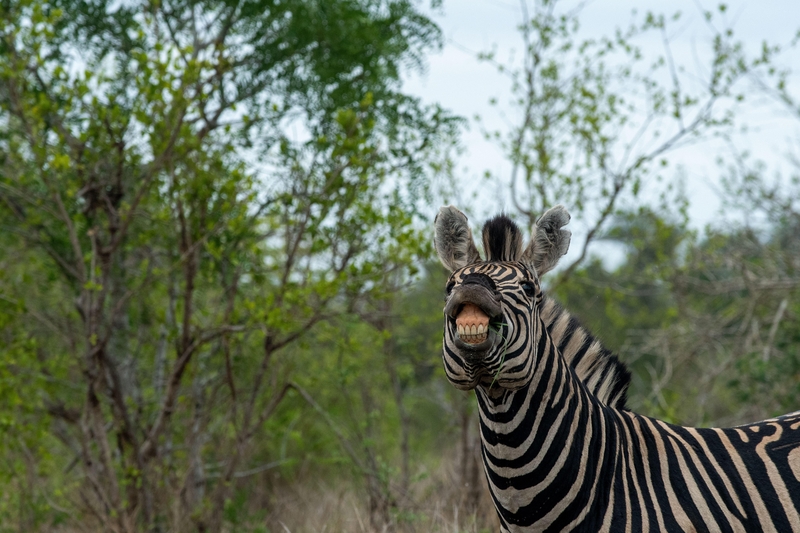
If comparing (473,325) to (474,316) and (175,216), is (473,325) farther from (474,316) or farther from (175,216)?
(175,216)

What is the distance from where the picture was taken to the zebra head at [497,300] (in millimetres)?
3146

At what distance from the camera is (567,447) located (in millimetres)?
3441

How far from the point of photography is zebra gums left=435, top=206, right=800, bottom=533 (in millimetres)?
3244

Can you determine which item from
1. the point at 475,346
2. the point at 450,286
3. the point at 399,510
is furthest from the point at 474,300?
the point at 399,510

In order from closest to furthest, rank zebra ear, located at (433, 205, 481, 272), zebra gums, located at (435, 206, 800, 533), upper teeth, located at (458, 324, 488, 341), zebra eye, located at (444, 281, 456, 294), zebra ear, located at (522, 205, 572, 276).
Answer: upper teeth, located at (458, 324, 488, 341), zebra gums, located at (435, 206, 800, 533), zebra eye, located at (444, 281, 456, 294), zebra ear, located at (522, 205, 572, 276), zebra ear, located at (433, 205, 481, 272)

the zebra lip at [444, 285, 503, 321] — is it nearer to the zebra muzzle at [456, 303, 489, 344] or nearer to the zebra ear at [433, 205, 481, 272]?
the zebra muzzle at [456, 303, 489, 344]

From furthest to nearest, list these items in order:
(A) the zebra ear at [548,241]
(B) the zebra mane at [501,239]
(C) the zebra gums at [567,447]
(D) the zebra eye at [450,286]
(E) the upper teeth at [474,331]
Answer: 1. (A) the zebra ear at [548,241]
2. (B) the zebra mane at [501,239]
3. (D) the zebra eye at [450,286]
4. (C) the zebra gums at [567,447]
5. (E) the upper teeth at [474,331]

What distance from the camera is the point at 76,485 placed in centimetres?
747

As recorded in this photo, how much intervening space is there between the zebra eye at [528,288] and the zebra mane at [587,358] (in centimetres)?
41

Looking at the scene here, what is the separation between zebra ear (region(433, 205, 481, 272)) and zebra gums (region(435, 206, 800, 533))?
20 centimetres

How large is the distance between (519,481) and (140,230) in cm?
518

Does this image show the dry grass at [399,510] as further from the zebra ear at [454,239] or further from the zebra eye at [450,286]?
the zebra eye at [450,286]

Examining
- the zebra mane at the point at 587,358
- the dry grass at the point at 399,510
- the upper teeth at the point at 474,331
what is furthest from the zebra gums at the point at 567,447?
the dry grass at the point at 399,510

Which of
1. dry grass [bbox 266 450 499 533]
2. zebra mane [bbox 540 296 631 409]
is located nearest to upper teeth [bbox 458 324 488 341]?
zebra mane [bbox 540 296 631 409]
